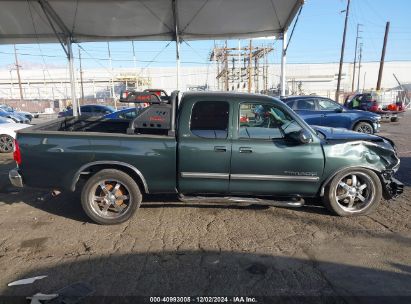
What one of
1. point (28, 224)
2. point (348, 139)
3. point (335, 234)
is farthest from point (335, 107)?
point (28, 224)

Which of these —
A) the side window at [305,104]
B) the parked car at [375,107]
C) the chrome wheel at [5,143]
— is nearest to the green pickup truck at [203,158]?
the chrome wheel at [5,143]

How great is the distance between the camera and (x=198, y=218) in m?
4.61

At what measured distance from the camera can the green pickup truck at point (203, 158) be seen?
4234mm

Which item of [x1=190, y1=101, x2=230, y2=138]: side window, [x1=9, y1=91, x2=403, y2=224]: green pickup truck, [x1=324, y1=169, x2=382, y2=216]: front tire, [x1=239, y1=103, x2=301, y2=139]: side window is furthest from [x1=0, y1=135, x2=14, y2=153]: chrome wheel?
[x1=324, y1=169, x2=382, y2=216]: front tire

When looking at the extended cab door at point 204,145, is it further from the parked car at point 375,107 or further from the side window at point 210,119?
the parked car at point 375,107

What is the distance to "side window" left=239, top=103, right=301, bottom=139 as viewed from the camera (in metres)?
4.31

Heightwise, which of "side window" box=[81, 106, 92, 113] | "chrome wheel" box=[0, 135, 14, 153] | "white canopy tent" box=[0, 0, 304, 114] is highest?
"white canopy tent" box=[0, 0, 304, 114]

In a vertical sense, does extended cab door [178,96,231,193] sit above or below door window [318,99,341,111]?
below

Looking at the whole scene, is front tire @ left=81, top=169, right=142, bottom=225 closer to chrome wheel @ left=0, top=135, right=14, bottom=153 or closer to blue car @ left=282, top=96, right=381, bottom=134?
chrome wheel @ left=0, top=135, right=14, bottom=153

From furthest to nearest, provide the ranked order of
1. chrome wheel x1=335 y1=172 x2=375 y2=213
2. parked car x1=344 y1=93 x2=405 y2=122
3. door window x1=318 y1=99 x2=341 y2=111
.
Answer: parked car x1=344 y1=93 x2=405 y2=122
door window x1=318 y1=99 x2=341 y2=111
chrome wheel x1=335 y1=172 x2=375 y2=213

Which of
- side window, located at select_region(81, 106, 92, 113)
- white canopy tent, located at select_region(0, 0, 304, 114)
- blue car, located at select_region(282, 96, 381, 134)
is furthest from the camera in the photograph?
side window, located at select_region(81, 106, 92, 113)

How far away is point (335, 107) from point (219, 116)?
8.98 metres

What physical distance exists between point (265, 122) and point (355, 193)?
172 cm

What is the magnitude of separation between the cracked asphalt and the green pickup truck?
376 millimetres
